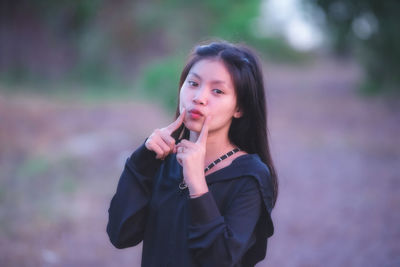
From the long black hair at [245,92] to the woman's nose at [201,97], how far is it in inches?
5.5

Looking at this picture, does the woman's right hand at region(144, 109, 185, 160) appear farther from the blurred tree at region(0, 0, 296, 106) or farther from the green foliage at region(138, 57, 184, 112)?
the blurred tree at region(0, 0, 296, 106)

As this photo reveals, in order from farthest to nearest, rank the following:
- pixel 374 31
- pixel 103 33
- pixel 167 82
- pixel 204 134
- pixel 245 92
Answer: pixel 103 33
pixel 374 31
pixel 167 82
pixel 245 92
pixel 204 134

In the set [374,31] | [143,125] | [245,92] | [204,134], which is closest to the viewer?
[204,134]

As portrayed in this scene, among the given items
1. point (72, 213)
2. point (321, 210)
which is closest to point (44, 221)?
point (72, 213)

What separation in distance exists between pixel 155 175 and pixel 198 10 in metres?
14.9

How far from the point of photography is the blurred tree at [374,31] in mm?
12164

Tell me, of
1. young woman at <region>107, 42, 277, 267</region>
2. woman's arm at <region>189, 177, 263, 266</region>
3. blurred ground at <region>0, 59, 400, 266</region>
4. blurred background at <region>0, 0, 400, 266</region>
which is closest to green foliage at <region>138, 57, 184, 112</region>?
blurred background at <region>0, 0, 400, 266</region>

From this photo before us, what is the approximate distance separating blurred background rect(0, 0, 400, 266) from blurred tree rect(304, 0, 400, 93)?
45 millimetres

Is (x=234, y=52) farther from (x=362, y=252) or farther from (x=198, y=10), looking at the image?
(x=198, y=10)

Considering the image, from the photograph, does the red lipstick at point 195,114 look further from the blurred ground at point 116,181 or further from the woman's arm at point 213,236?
the blurred ground at point 116,181

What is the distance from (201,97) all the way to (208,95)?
1.5 inches

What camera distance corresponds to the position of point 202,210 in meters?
1.32

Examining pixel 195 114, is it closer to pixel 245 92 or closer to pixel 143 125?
pixel 245 92

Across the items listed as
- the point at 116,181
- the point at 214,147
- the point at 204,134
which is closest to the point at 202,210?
the point at 204,134
